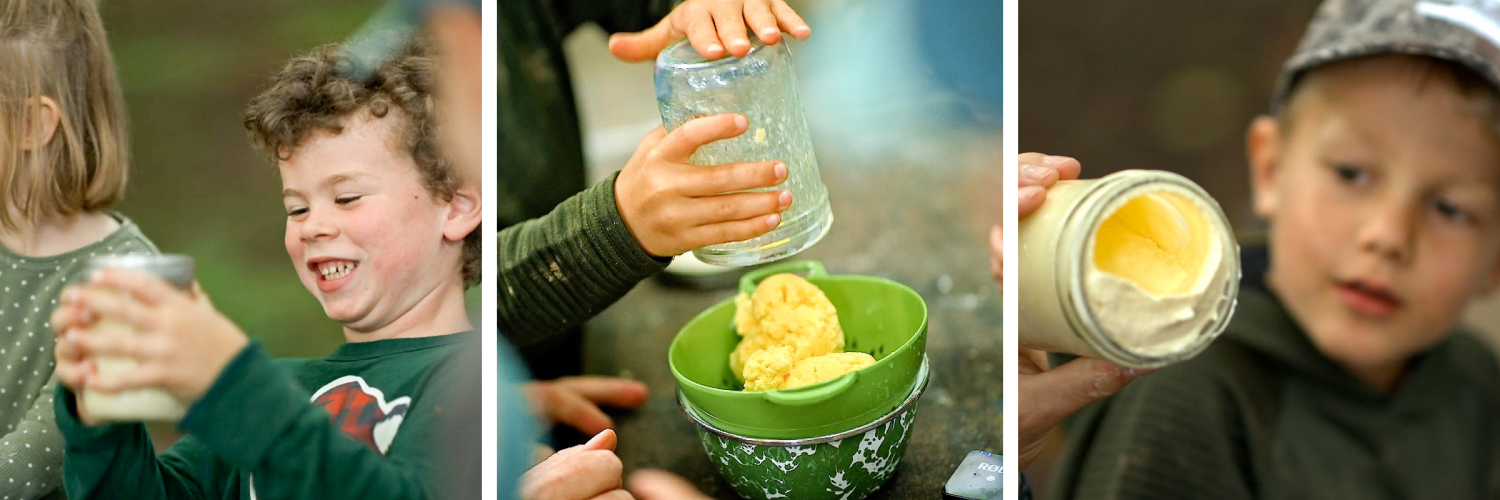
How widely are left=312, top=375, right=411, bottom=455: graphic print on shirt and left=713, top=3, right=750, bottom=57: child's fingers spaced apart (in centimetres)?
63

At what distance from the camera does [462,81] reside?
4.33 feet

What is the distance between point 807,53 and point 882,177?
0.58 ft

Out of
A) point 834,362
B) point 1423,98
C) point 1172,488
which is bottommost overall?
point 1172,488

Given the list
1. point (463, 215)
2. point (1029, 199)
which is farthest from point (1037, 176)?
point (463, 215)

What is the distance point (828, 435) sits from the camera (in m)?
1.15

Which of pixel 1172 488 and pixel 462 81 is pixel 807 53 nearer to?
pixel 462 81

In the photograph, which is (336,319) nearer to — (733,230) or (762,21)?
(733,230)

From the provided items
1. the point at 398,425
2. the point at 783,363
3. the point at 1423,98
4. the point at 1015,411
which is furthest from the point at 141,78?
the point at 1423,98

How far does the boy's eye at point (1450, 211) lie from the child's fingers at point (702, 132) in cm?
72

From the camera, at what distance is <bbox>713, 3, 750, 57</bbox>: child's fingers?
3.75 feet

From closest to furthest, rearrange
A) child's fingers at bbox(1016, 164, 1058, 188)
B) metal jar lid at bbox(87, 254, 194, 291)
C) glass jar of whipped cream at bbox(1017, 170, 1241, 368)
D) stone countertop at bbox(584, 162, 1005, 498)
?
glass jar of whipped cream at bbox(1017, 170, 1241, 368), child's fingers at bbox(1016, 164, 1058, 188), stone countertop at bbox(584, 162, 1005, 498), metal jar lid at bbox(87, 254, 194, 291)

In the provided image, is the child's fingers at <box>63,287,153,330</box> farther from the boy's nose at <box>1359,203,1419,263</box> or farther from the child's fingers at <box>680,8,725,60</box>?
the boy's nose at <box>1359,203,1419,263</box>

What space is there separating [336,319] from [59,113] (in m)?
0.47

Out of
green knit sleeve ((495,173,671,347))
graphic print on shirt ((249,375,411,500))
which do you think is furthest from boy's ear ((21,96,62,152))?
green knit sleeve ((495,173,671,347))
